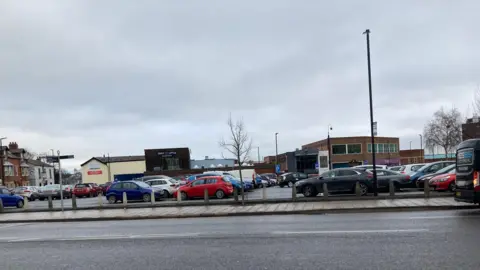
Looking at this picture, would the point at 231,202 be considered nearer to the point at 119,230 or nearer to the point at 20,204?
the point at 119,230

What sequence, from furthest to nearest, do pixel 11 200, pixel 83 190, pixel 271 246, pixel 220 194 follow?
pixel 83 190 < pixel 11 200 < pixel 220 194 < pixel 271 246

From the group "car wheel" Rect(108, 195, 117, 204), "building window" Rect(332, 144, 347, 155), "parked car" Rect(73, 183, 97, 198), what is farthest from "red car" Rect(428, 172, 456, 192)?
"building window" Rect(332, 144, 347, 155)

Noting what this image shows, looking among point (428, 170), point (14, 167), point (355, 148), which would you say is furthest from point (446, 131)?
point (14, 167)

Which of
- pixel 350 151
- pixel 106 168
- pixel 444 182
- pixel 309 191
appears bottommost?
pixel 106 168

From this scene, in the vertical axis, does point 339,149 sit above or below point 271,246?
above

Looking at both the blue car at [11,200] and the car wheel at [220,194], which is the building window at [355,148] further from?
the blue car at [11,200]

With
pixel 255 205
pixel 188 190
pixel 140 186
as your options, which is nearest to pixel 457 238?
pixel 255 205

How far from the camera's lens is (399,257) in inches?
284

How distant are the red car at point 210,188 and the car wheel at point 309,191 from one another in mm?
4935

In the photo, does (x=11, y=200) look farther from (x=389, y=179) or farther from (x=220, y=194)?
(x=389, y=179)

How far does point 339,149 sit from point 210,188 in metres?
56.6

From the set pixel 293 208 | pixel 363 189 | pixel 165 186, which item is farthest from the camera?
pixel 165 186

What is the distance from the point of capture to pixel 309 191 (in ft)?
70.1

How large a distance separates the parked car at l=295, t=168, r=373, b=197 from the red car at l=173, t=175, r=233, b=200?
4832 mm
